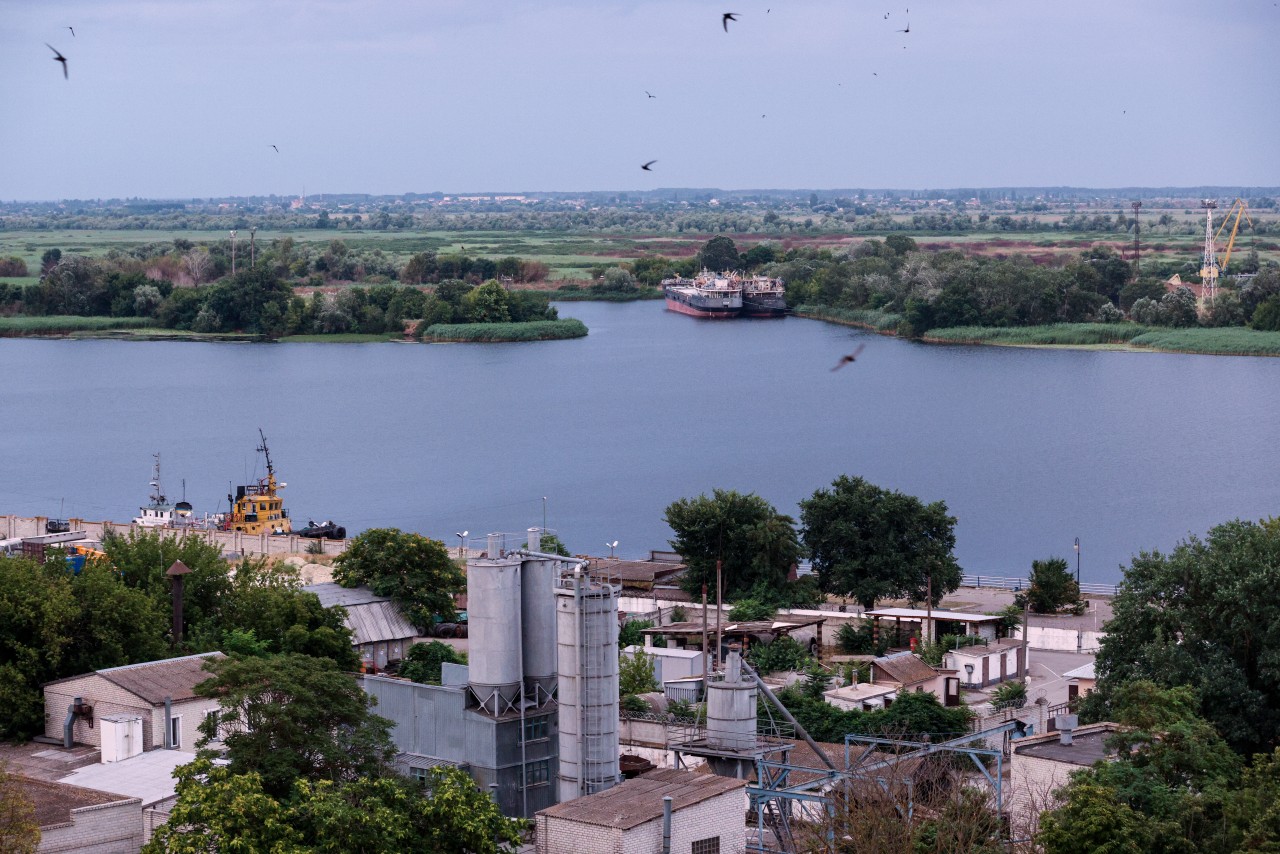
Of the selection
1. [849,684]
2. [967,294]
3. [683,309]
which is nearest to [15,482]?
[849,684]

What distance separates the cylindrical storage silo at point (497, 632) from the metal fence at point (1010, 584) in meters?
16.2

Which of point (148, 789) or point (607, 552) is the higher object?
point (148, 789)

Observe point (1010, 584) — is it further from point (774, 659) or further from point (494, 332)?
point (494, 332)

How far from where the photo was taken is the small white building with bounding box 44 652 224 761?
575 inches

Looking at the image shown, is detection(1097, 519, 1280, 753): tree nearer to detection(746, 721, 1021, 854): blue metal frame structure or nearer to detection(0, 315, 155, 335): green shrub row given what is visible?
detection(746, 721, 1021, 854): blue metal frame structure

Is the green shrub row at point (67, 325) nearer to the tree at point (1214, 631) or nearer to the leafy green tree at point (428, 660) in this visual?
the leafy green tree at point (428, 660)

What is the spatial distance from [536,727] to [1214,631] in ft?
22.5

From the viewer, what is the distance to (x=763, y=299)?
9312cm

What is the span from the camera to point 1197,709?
15.8 metres

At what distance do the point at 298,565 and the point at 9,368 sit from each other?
1905 inches

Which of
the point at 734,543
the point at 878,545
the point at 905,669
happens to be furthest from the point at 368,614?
the point at 878,545

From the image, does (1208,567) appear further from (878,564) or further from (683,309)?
Answer: (683,309)

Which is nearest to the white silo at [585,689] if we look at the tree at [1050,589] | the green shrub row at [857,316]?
the tree at [1050,589]


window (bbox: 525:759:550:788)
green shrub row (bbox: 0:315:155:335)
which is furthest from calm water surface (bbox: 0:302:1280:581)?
window (bbox: 525:759:550:788)
